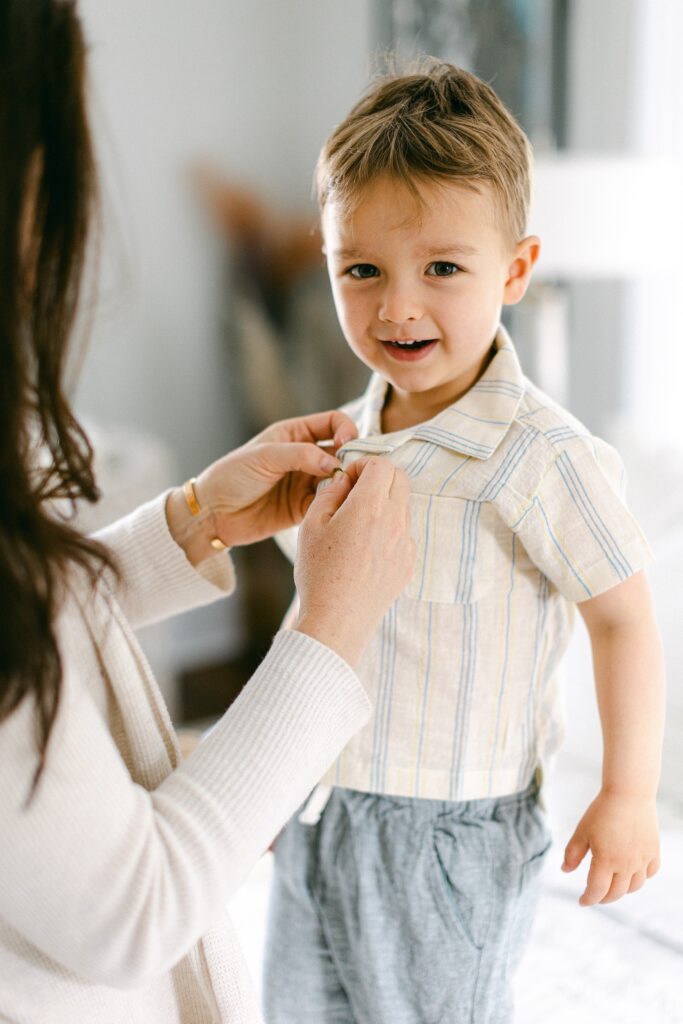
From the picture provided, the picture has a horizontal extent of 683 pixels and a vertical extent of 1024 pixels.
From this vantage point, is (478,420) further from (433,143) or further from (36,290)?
(36,290)

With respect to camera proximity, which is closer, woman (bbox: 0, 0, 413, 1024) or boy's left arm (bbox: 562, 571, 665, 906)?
woman (bbox: 0, 0, 413, 1024)

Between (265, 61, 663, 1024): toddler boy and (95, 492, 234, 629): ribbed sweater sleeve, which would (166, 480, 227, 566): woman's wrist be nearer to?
(95, 492, 234, 629): ribbed sweater sleeve

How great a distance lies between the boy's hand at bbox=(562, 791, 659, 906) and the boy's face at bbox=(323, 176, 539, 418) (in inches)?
15.1

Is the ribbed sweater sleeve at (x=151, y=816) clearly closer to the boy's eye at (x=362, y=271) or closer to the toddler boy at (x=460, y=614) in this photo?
the toddler boy at (x=460, y=614)

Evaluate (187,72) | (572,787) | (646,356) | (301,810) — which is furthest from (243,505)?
(187,72)

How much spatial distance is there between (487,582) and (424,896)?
Result: 0.28m

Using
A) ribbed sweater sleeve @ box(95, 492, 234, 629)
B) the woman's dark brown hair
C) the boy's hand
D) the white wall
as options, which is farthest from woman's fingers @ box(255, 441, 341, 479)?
the white wall

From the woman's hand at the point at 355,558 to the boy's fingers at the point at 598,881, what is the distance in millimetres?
270

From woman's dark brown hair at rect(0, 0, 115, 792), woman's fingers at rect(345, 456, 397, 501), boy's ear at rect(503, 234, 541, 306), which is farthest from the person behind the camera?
boy's ear at rect(503, 234, 541, 306)

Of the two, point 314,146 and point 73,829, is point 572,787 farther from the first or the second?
point 314,146

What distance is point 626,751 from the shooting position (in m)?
0.78

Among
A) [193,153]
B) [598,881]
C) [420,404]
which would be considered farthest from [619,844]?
[193,153]

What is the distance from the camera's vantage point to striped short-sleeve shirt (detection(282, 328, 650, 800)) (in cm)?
77

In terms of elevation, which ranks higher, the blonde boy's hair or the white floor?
the blonde boy's hair
